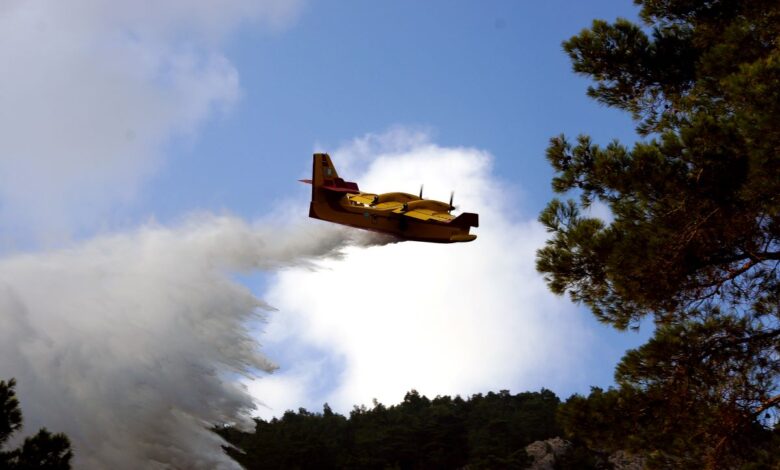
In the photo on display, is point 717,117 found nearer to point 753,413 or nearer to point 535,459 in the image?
point 753,413

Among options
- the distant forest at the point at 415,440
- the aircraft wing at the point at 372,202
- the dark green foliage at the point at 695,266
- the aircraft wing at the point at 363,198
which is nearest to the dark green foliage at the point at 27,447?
the dark green foliage at the point at 695,266

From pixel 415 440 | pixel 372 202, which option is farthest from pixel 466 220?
pixel 415 440

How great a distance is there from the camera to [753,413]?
687 inches

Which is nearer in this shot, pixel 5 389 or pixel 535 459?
pixel 5 389

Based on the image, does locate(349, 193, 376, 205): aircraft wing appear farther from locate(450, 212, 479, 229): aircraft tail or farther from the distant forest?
the distant forest

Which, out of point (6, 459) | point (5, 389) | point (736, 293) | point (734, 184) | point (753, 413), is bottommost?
point (6, 459)

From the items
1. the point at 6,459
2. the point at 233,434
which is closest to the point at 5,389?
the point at 6,459

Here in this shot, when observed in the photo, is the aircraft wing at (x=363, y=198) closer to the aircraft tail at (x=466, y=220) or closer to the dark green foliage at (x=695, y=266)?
the aircraft tail at (x=466, y=220)

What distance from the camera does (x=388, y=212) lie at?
38156mm

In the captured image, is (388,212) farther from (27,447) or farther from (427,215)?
(27,447)

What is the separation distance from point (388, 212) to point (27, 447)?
2272 centimetres

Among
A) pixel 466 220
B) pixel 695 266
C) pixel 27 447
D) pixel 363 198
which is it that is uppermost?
pixel 363 198

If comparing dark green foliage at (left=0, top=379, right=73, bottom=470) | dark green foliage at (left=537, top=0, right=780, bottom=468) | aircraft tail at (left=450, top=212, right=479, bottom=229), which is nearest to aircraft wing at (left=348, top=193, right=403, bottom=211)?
aircraft tail at (left=450, top=212, right=479, bottom=229)

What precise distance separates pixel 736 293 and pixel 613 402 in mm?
3726
